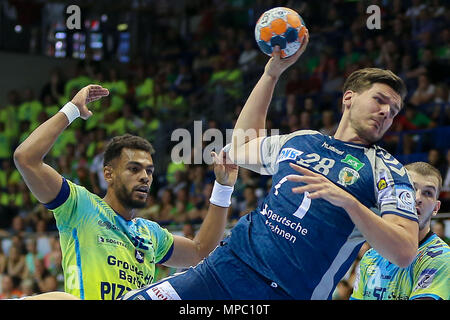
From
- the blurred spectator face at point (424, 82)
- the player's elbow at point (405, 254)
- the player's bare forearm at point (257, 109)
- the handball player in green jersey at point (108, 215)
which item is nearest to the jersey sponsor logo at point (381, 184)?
the player's elbow at point (405, 254)

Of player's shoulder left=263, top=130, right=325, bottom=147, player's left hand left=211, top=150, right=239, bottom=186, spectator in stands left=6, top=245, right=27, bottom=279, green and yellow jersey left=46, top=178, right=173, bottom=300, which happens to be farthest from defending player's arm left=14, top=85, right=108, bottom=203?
spectator in stands left=6, top=245, right=27, bottom=279

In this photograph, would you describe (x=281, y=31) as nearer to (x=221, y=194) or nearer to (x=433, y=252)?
(x=221, y=194)

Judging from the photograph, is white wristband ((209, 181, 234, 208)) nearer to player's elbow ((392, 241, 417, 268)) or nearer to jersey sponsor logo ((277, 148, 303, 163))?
jersey sponsor logo ((277, 148, 303, 163))

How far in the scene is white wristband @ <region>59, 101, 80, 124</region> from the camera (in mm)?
4536

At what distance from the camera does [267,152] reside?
419cm

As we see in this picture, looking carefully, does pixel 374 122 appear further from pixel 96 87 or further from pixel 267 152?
pixel 96 87

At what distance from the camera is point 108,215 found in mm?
4945

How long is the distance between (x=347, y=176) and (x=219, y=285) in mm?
863

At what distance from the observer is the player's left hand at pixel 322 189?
3.43 m

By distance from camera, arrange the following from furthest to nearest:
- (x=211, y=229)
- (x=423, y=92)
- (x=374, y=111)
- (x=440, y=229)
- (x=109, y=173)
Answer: (x=423, y=92) < (x=440, y=229) < (x=211, y=229) < (x=109, y=173) < (x=374, y=111)

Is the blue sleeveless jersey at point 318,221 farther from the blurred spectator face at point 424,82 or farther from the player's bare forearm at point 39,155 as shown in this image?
the blurred spectator face at point 424,82

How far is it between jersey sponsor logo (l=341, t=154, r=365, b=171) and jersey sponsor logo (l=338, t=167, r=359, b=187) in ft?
0.09

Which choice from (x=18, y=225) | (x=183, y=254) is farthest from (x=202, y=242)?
(x=18, y=225)

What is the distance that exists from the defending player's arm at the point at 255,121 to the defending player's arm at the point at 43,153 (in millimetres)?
1040
